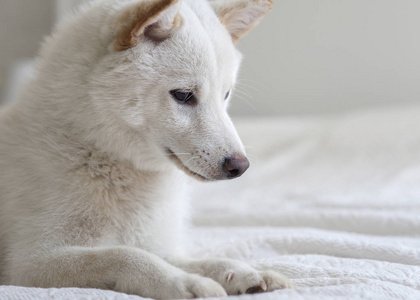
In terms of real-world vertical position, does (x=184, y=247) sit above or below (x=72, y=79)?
below

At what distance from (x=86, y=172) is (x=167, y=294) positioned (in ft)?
1.22

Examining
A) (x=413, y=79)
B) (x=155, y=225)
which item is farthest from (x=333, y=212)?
(x=413, y=79)

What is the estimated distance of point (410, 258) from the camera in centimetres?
112

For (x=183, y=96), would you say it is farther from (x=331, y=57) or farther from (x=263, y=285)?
(x=331, y=57)

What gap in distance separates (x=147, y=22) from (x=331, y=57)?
2.45 meters

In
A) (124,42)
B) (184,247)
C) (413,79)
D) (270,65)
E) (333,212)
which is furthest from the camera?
(270,65)

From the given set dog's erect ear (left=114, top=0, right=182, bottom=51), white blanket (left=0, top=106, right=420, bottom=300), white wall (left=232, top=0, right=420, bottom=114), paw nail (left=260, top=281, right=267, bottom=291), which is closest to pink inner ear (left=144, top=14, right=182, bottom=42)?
dog's erect ear (left=114, top=0, right=182, bottom=51)

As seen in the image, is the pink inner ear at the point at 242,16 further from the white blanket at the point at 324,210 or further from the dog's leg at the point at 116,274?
the dog's leg at the point at 116,274

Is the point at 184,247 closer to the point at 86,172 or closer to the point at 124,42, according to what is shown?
the point at 86,172

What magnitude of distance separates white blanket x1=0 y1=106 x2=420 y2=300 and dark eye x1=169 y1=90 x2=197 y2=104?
0.36m

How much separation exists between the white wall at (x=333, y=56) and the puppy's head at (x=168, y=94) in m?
2.09

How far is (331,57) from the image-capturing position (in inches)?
127

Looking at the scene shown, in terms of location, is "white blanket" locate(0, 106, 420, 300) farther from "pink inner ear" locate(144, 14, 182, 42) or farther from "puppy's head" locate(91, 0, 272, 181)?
"pink inner ear" locate(144, 14, 182, 42)

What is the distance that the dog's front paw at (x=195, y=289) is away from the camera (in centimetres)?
83
